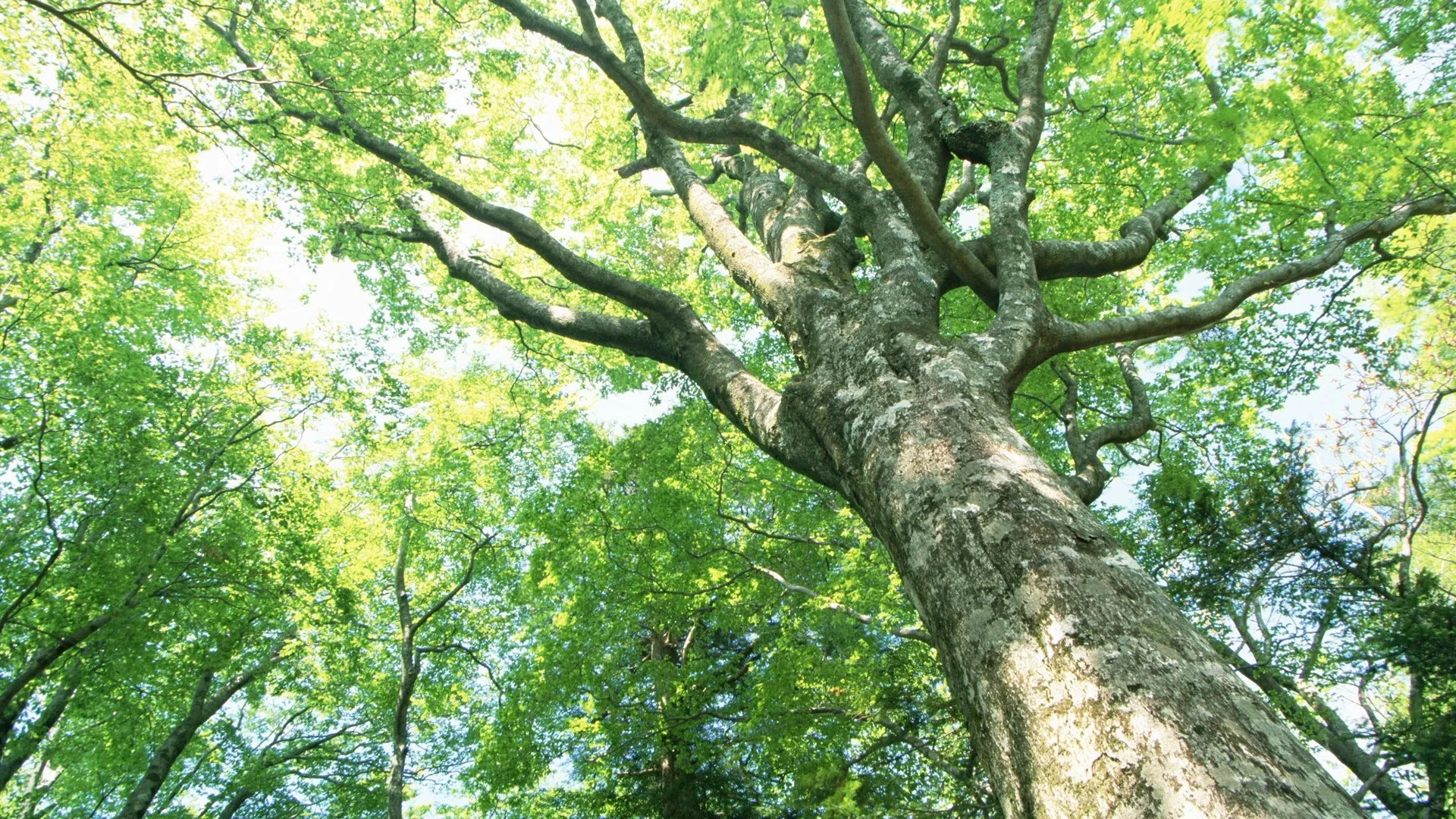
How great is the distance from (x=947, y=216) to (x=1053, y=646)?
221 inches

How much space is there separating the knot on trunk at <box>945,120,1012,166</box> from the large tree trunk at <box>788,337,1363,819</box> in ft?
9.51

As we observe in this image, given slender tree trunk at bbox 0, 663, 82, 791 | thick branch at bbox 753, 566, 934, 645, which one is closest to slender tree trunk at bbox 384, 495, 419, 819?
slender tree trunk at bbox 0, 663, 82, 791

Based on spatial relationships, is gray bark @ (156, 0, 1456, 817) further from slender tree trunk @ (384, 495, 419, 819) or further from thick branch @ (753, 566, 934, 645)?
slender tree trunk @ (384, 495, 419, 819)

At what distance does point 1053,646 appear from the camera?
6.03 feet

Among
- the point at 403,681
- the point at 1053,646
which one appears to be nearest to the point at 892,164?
the point at 1053,646

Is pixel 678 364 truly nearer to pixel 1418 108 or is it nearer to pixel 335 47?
pixel 335 47

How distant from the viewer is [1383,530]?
812 cm

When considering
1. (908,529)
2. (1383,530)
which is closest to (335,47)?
(908,529)

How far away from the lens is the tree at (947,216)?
72.1 inches

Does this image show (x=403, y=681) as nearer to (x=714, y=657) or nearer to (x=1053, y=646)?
(x=714, y=657)

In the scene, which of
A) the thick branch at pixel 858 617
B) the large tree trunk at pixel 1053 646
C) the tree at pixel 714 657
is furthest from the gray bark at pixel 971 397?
the tree at pixel 714 657

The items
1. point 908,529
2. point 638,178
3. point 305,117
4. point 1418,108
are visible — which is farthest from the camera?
point 638,178

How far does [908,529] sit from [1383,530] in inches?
364

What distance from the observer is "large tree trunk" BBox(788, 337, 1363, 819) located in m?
1.48
